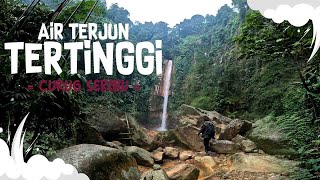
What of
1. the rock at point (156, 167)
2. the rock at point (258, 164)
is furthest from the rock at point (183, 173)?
the rock at point (156, 167)

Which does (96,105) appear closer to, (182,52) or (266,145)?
(266,145)

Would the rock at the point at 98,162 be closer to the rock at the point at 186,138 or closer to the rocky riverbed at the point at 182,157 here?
the rocky riverbed at the point at 182,157

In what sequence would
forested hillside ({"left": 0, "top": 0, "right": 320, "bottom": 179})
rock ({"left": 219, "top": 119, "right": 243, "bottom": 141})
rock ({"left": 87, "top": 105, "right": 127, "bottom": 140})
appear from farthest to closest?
rock ({"left": 219, "top": 119, "right": 243, "bottom": 141}) < rock ({"left": 87, "top": 105, "right": 127, "bottom": 140}) < forested hillside ({"left": 0, "top": 0, "right": 320, "bottom": 179})

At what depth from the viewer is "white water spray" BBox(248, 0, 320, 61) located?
8.58 ft

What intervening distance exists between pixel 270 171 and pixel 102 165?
2329mm

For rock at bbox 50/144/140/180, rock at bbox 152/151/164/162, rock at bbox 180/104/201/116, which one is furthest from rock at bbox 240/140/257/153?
rock at bbox 180/104/201/116

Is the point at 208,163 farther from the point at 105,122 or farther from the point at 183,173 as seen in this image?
the point at 105,122

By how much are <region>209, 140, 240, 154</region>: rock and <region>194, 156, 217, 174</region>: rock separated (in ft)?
1.83

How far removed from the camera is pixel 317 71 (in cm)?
327

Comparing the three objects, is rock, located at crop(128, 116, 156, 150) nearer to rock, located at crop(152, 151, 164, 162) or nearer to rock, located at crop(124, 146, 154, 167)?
rock, located at crop(152, 151, 164, 162)

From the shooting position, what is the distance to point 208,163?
5.76 metres

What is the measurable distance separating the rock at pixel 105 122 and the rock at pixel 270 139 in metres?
2.88

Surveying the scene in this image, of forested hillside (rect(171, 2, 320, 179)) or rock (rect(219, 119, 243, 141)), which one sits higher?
forested hillside (rect(171, 2, 320, 179))

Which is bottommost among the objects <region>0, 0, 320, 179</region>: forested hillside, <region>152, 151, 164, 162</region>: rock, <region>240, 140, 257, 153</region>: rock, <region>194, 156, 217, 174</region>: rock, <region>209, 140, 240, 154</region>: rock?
<region>152, 151, 164, 162</region>: rock
